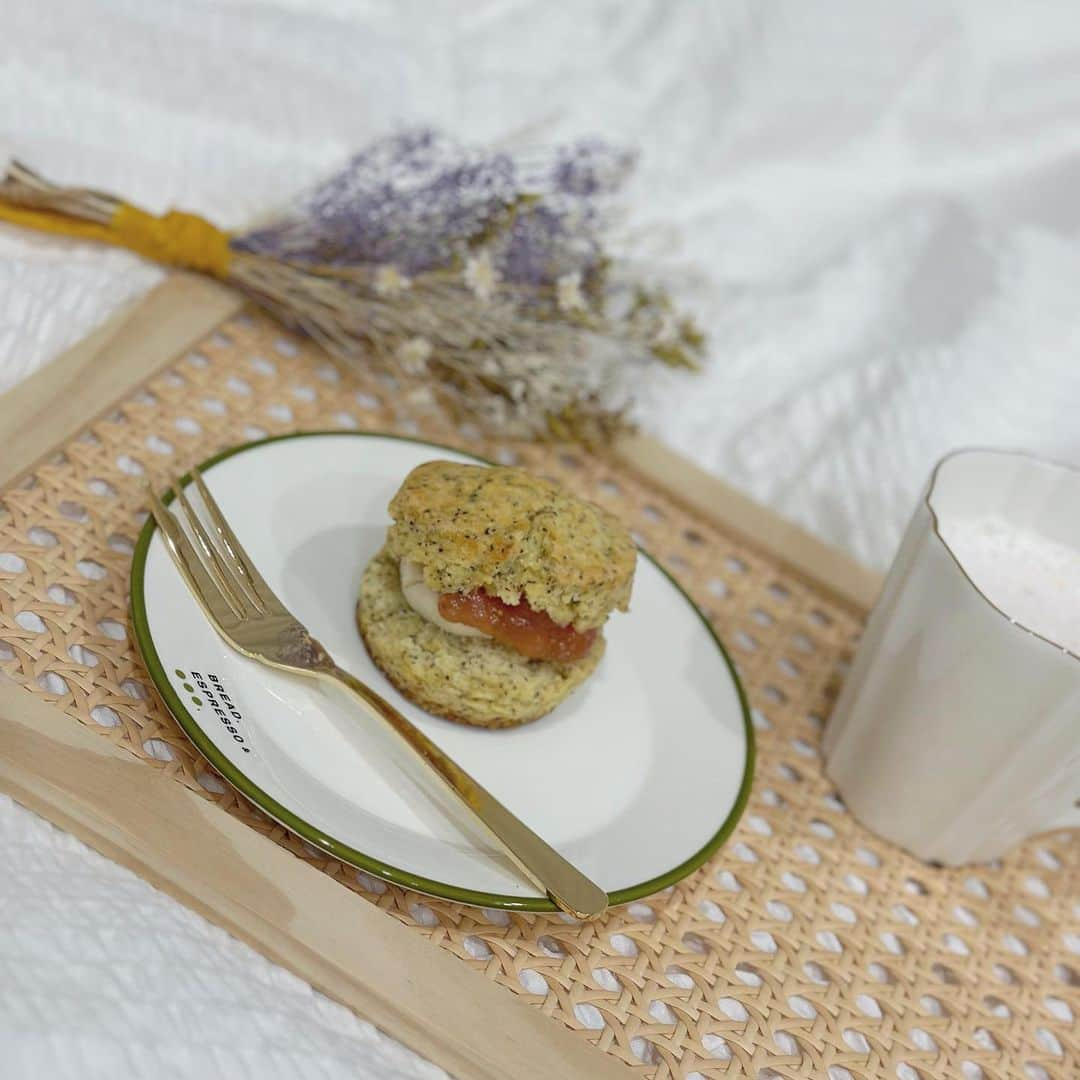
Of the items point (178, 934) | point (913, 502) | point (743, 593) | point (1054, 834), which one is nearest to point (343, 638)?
point (178, 934)

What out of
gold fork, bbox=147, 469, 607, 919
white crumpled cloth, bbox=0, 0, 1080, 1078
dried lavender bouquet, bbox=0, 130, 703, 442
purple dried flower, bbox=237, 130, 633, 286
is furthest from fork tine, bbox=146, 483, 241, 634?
purple dried flower, bbox=237, 130, 633, 286

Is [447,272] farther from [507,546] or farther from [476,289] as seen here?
[507,546]

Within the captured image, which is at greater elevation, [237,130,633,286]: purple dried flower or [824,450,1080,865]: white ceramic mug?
[237,130,633,286]: purple dried flower

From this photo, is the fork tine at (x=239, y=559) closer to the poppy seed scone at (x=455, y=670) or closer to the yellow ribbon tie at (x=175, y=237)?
the poppy seed scone at (x=455, y=670)

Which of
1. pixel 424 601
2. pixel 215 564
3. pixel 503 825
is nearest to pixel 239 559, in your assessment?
pixel 215 564

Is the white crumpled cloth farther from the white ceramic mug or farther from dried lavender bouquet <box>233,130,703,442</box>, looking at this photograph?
the white ceramic mug

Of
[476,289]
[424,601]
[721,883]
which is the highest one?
[476,289]

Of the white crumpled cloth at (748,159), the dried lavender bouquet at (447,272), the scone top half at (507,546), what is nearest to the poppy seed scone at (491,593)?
the scone top half at (507,546)

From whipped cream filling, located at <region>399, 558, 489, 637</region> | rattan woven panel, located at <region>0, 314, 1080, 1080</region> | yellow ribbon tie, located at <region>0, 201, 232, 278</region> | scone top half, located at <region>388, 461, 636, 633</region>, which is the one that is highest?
yellow ribbon tie, located at <region>0, 201, 232, 278</region>
